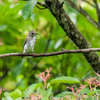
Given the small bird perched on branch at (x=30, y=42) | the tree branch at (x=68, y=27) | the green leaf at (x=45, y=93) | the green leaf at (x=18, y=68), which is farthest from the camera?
the small bird perched on branch at (x=30, y=42)

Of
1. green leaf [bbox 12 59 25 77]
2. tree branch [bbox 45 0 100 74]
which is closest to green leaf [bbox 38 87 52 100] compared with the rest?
tree branch [bbox 45 0 100 74]

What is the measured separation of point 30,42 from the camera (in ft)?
10.6

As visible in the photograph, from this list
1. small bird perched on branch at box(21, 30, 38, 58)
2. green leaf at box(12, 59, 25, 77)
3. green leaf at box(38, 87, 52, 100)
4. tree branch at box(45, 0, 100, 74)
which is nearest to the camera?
green leaf at box(38, 87, 52, 100)

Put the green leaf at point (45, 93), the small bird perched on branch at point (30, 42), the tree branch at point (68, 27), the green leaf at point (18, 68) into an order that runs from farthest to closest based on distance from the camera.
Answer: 1. the small bird perched on branch at point (30, 42)
2. the green leaf at point (18, 68)
3. the tree branch at point (68, 27)
4. the green leaf at point (45, 93)

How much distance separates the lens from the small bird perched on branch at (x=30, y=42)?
3.19 metres

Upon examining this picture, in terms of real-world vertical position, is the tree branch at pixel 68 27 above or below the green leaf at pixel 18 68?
above

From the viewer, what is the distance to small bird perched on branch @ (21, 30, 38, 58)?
3189 mm

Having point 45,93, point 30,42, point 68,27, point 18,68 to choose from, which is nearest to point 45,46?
point 30,42

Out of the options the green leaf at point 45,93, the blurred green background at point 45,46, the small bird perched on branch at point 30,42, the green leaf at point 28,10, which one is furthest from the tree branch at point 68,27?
the small bird perched on branch at point 30,42

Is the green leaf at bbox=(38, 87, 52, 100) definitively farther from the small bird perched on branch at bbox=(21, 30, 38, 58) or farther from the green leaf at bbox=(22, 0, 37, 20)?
the small bird perched on branch at bbox=(21, 30, 38, 58)

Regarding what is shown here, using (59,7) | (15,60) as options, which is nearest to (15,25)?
(15,60)

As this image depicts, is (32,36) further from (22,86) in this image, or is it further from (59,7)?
(59,7)

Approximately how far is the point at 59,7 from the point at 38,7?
0.32 meters

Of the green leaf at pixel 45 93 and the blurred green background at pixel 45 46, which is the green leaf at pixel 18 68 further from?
the green leaf at pixel 45 93
